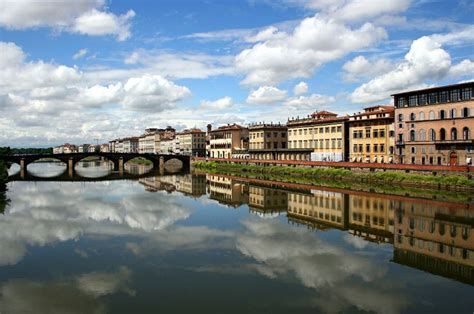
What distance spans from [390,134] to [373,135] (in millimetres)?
3326

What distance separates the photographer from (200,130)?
150m

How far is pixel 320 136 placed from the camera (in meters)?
79.2

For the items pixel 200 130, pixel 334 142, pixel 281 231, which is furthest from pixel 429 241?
pixel 200 130

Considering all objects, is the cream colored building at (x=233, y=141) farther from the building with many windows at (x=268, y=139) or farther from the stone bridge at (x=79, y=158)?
the stone bridge at (x=79, y=158)

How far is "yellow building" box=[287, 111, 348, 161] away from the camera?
73.9 metres

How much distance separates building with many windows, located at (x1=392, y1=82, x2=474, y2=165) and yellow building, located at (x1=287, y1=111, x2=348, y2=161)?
13.7 meters

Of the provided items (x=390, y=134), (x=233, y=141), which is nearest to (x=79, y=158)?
(x=233, y=141)

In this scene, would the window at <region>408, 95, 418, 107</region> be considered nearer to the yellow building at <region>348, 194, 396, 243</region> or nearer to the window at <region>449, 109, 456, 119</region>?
the window at <region>449, 109, 456, 119</region>

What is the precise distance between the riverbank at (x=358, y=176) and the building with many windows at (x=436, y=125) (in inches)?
268

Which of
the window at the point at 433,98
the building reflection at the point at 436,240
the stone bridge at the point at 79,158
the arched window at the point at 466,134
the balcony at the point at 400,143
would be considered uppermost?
the window at the point at 433,98

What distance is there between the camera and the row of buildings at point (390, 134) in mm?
52744

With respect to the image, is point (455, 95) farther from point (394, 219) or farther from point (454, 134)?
point (394, 219)

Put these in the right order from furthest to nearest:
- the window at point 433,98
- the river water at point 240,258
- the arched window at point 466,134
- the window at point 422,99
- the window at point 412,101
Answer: the window at point 412,101
the window at point 422,99
the window at point 433,98
the arched window at point 466,134
the river water at point 240,258

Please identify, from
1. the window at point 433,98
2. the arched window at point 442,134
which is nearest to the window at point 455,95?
the window at point 433,98
